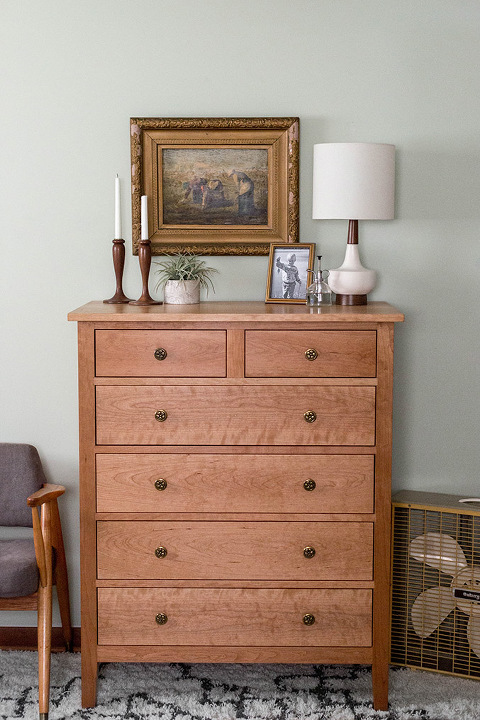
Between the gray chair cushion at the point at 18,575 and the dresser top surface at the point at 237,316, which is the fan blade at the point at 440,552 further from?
the gray chair cushion at the point at 18,575

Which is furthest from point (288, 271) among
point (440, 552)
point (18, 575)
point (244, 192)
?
point (18, 575)

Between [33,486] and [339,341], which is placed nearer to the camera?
[339,341]

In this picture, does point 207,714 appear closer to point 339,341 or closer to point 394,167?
point 339,341

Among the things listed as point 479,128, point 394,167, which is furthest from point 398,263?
point 479,128

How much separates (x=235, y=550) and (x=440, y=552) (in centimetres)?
82

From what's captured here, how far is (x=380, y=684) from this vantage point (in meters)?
2.63

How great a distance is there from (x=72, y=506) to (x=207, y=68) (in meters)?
1.83

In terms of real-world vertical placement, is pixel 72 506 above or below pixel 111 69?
below

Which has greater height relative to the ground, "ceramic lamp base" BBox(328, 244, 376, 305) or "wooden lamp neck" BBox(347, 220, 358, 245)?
Answer: "wooden lamp neck" BBox(347, 220, 358, 245)

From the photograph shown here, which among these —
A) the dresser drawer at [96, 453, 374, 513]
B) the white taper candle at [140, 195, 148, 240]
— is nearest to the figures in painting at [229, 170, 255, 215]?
the white taper candle at [140, 195, 148, 240]

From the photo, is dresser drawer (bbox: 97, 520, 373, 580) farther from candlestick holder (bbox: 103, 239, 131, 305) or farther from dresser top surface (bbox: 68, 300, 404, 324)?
candlestick holder (bbox: 103, 239, 131, 305)

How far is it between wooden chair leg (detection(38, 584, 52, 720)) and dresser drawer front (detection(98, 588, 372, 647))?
0.18 metres

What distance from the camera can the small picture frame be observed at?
290 cm

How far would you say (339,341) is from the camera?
2.52 meters
